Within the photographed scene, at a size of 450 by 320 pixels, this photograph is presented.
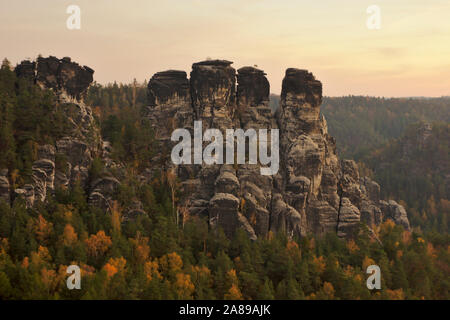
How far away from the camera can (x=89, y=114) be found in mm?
91188

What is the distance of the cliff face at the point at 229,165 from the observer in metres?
80.3

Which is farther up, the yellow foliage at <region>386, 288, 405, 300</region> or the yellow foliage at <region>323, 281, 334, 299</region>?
the yellow foliage at <region>323, 281, 334, 299</region>

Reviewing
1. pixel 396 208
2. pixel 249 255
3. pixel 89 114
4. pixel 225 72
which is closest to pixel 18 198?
pixel 89 114

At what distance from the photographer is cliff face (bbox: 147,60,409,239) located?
83.2m

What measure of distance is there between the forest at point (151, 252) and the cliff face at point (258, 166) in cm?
401

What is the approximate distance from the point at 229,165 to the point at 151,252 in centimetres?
2450

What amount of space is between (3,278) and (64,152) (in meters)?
29.8

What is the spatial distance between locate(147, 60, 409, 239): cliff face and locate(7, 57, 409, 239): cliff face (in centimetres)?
18

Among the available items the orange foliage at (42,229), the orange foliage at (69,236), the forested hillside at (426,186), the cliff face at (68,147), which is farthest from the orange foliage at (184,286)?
the forested hillside at (426,186)

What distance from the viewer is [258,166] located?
88.4 m

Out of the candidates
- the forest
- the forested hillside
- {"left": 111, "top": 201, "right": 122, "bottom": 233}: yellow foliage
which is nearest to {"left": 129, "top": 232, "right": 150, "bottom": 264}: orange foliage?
the forest

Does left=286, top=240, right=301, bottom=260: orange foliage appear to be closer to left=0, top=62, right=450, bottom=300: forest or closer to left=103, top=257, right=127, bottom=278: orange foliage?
left=0, top=62, right=450, bottom=300: forest

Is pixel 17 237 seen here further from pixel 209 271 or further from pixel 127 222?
pixel 209 271

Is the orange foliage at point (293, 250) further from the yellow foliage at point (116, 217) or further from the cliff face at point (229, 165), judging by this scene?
the yellow foliage at point (116, 217)
